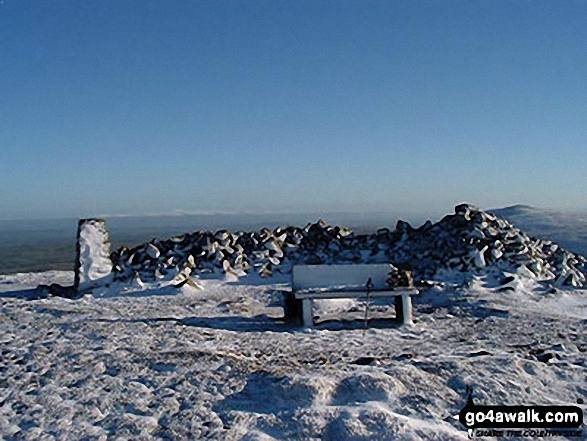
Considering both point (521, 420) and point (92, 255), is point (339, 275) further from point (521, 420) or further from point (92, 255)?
point (92, 255)

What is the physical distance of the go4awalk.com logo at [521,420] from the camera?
4973 millimetres

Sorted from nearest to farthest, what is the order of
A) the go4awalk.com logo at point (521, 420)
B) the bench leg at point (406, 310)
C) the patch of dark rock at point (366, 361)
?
the go4awalk.com logo at point (521, 420) < the patch of dark rock at point (366, 361) < the bench leg at point (406, 310)

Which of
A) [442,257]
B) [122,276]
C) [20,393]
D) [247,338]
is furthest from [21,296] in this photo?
[442,257]

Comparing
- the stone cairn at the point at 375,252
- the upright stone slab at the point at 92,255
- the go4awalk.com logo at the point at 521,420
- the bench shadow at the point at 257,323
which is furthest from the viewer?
the stone cairn at the point at 375,252

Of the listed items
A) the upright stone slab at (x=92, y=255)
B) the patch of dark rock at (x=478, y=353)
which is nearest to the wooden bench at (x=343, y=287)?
the patch of dark rock at (x=478, y=353)

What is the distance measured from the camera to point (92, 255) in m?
13.8

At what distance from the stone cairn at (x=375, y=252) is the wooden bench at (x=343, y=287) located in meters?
3.38

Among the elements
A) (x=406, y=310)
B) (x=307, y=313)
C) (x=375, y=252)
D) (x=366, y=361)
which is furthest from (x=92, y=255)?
(x=366, y=361)

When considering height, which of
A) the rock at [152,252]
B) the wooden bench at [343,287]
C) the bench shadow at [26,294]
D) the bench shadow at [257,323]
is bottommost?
the bench shadow at [257,323]

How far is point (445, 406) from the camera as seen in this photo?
5.41 m

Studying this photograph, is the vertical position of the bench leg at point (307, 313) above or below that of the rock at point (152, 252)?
below

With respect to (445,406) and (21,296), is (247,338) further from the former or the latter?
(21,296)

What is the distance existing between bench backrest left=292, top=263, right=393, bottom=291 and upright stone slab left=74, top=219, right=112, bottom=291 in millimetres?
5753

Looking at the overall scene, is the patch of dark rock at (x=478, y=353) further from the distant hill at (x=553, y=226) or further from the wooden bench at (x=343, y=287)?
the distant hill at (x=553, y=226)
